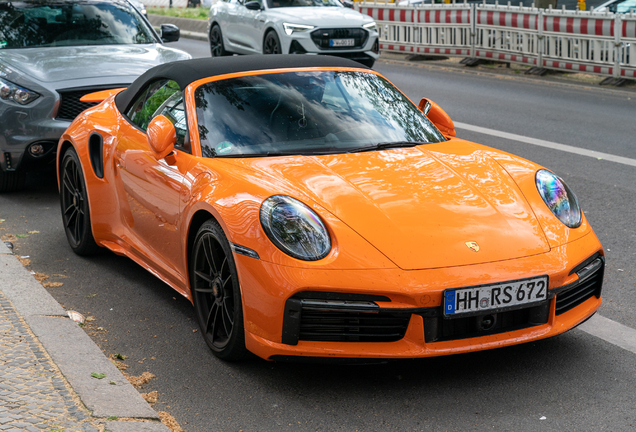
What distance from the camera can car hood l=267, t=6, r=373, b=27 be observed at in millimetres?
15537

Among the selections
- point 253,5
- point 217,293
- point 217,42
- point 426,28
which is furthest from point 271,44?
point 217,293

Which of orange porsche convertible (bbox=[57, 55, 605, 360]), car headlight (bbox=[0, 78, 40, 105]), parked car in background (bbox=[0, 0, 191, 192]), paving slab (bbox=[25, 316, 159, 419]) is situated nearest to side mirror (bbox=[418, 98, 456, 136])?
orange porsche convertible (bbox=[57, 55, 605, 360])

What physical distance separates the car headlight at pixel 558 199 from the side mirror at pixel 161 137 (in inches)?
74.5

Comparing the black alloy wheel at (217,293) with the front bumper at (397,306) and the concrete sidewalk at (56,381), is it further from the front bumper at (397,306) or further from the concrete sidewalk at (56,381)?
the concrete sidewalk at (56,381)

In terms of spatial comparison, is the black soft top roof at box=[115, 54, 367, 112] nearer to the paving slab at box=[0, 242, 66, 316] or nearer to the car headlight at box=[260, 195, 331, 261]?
the paving slab at box=[0, 242, 66, 316]

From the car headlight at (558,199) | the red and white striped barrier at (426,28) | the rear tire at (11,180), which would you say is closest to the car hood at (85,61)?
the rear tire at (11,180)

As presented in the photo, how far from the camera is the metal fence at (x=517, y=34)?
14258 mm

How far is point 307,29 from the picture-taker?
1540 centimetres

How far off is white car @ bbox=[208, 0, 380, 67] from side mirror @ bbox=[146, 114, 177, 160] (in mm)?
10990

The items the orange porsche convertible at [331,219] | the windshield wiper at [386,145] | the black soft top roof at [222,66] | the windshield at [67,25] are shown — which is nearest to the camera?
the orange porsche convertible at [331,219]

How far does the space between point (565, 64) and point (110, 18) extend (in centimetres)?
942

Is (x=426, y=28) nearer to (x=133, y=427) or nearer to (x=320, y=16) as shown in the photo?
(x=320, y=16)

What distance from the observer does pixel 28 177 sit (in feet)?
27.5

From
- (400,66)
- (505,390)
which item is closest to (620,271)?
(505,390)
